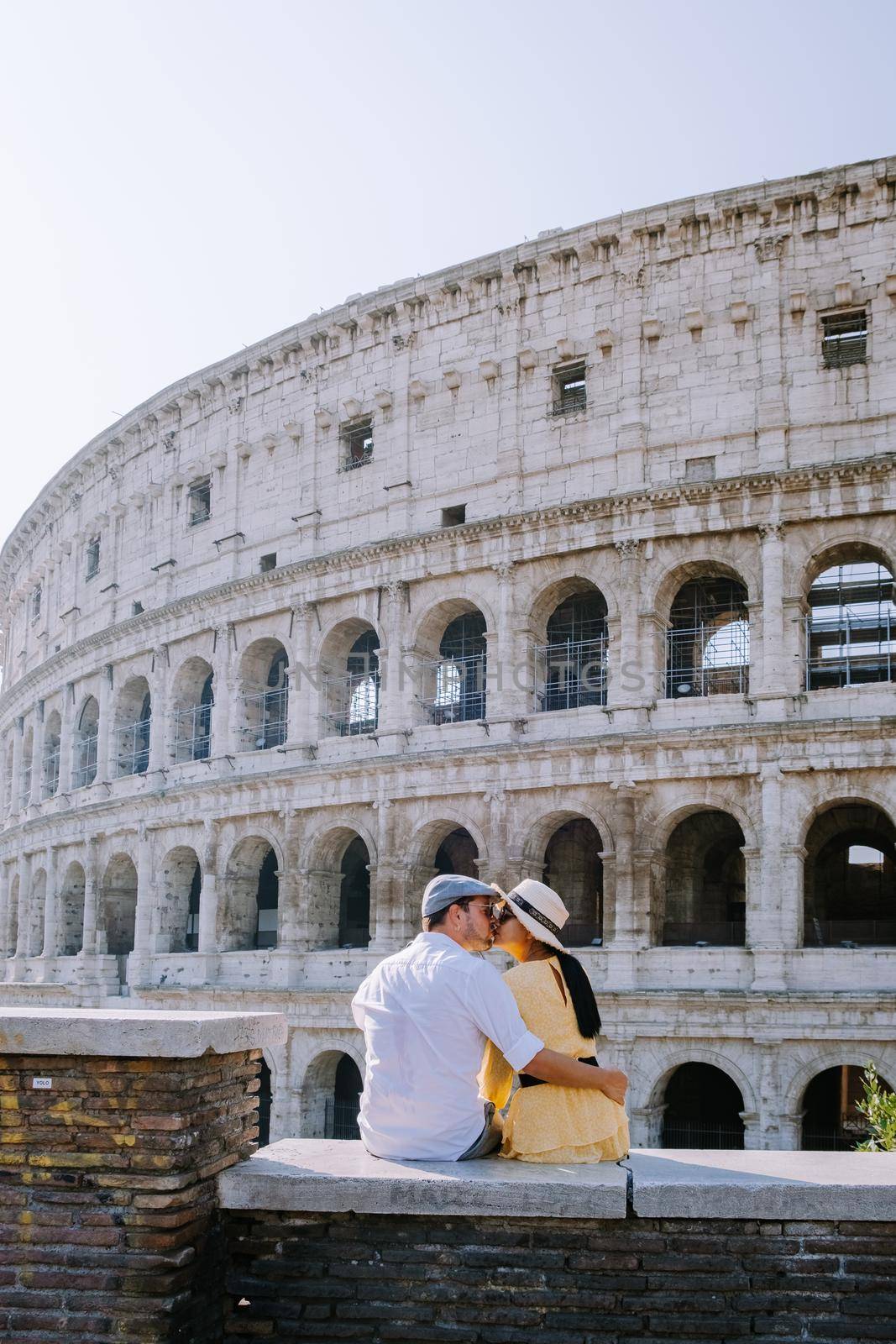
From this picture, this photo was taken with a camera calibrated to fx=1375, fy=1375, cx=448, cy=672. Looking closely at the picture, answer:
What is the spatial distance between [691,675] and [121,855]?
1368 cm

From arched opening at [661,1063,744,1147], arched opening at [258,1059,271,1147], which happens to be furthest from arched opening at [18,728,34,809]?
arched opening at [661,1063,744,1147]

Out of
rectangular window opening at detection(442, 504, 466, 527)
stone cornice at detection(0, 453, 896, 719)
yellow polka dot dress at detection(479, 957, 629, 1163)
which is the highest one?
rectangular window opening at detection(442, 504, 466, 527)

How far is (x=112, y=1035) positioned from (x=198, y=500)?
25.4m

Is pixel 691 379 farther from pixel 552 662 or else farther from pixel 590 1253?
A: pixel 590 1253

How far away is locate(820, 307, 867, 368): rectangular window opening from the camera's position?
21.4m

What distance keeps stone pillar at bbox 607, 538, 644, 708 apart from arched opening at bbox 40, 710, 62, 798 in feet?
59.5

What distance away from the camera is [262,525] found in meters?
27.4

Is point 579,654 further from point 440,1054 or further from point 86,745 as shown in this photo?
point 440,1054

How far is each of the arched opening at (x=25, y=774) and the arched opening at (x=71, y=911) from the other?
5052 mm

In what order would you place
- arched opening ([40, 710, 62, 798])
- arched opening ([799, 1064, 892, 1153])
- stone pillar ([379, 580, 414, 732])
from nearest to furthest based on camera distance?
arched opening ([799, 1064, 892, 1153])
stone pillar ([379, 580, 414, 732])
arched opening ([40, 710, 62, 798])

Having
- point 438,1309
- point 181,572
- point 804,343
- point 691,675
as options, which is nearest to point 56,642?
point 181,572

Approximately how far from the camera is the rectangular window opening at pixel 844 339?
21.4 m

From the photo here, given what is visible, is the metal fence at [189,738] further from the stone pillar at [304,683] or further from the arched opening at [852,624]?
the arched opening at [852,624]

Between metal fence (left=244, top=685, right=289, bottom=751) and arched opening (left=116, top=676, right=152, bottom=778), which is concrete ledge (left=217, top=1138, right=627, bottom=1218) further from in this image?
arched opening (left=116, top=676, right=152, bottom=778)
